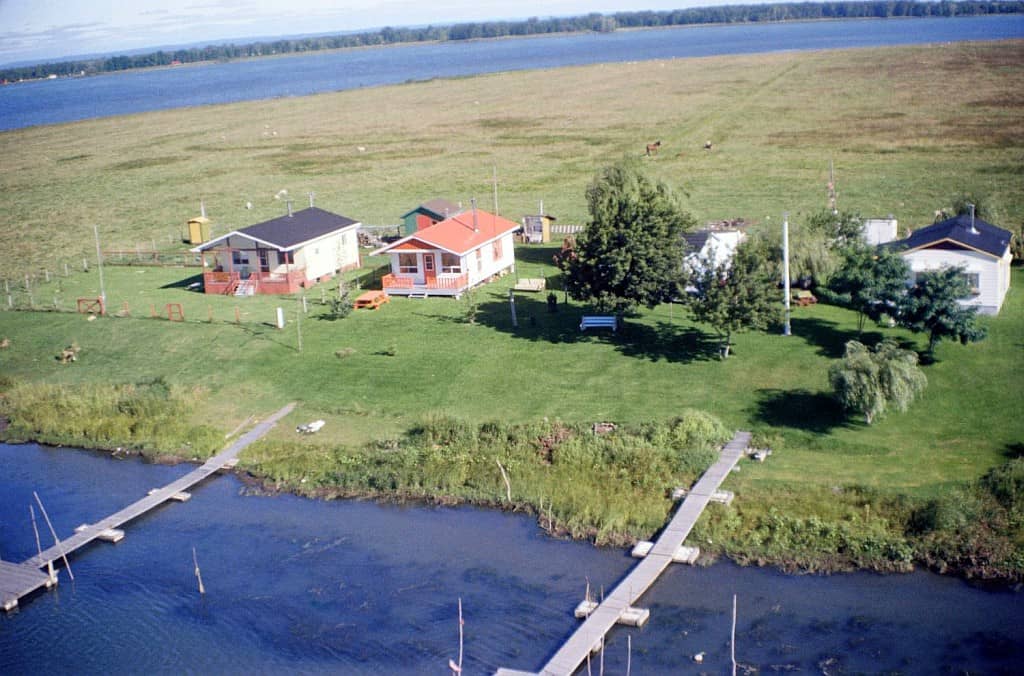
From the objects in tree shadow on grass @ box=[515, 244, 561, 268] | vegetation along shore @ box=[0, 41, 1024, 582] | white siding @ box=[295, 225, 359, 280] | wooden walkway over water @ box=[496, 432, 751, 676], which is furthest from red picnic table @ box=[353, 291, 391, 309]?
wooden walkway over water @ box=[496, 432, 751, 676]

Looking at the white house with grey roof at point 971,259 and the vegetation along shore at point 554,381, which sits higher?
the white house with grey roof at point 971,259

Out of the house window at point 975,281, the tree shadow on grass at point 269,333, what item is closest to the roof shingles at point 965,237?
the house window at point 975,281

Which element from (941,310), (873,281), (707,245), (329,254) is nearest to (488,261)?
(329,254)

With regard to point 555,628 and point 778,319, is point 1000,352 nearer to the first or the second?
point 778,319

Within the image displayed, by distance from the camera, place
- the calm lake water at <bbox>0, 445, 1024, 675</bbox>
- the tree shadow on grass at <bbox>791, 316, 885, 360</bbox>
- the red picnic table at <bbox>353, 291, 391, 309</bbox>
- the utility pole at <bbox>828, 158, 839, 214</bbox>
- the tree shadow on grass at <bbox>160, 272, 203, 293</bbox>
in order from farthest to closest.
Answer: the utility pole at <bbox>828, 158, 839, 214</bbox> < the tree shadow on grass at <bbox>160, 272, 203, 293</bbox> < the red picnic table at <bbox>353, 291, 391, 309</bbox> < the tree shadow on grass at <bbox>791, 316, 885, 360</bbox> < the calm lake water at <bbox>0, 445, 1024, 675</bbox>

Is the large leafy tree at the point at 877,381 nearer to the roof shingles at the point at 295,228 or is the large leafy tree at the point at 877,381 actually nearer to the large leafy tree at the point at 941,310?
the large leafy tree at the point at 941,310

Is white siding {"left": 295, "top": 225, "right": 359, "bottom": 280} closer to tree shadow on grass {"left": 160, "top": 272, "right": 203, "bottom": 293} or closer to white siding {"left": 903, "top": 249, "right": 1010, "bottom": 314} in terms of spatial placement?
tree shadow on grass {"left": 160, "top": 272, "right": 203, "bottom": 293}

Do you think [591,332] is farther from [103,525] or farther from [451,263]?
[103,525]
